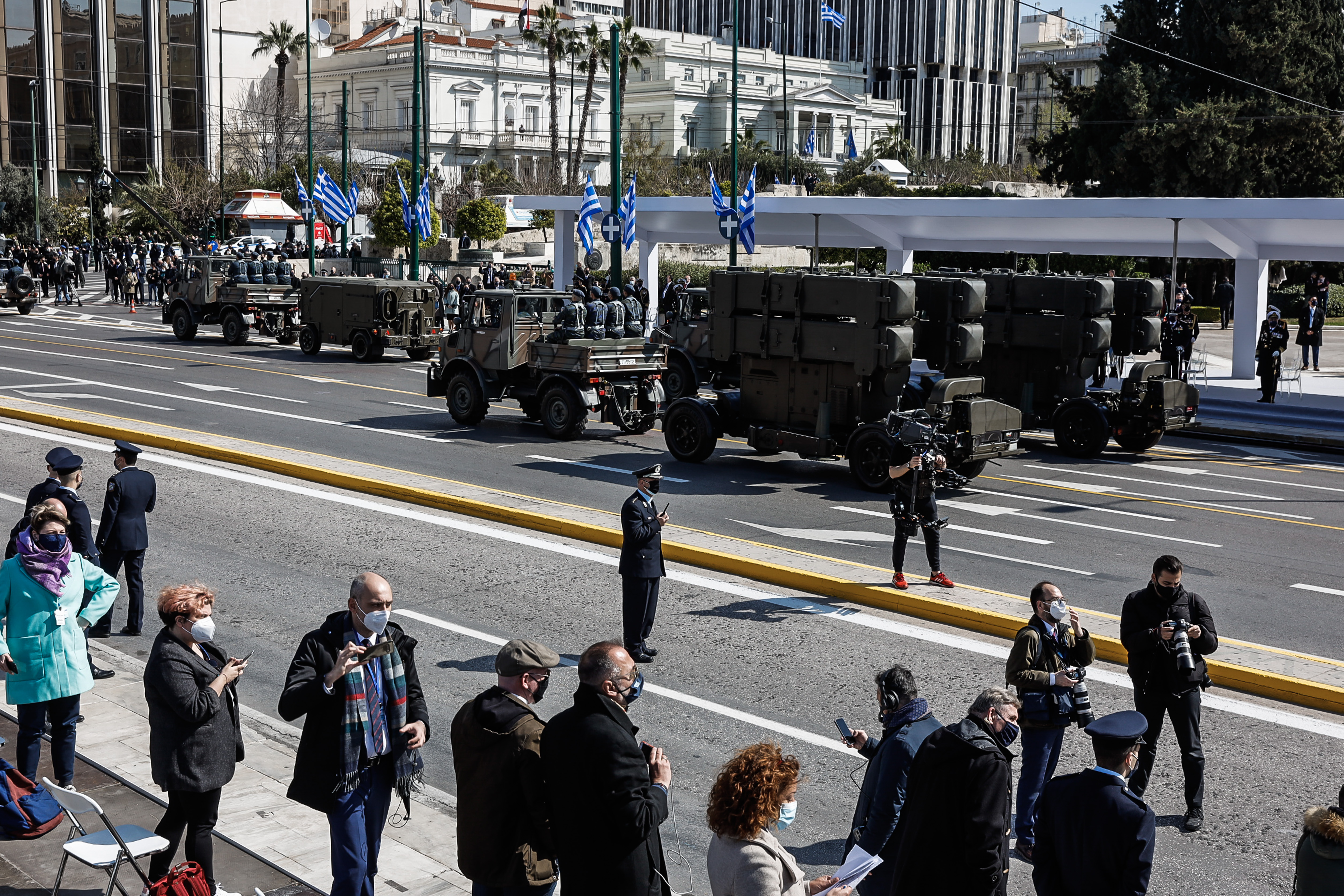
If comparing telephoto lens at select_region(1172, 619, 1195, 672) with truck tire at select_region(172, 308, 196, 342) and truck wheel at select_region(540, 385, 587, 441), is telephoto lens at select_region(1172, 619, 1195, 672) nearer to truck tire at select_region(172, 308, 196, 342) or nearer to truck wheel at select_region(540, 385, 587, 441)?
truck wheel at select_region(540, 385, 587, 441)

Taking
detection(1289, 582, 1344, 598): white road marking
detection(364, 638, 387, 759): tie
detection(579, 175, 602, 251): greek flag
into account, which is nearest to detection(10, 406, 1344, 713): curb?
detection(1289, 582, 1344, 598): white road marking

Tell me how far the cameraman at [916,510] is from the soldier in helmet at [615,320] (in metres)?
9.83

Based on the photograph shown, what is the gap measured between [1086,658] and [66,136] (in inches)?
3586

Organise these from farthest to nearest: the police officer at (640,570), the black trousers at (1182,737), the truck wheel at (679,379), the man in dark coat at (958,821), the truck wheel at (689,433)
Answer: the truck wheel at (679,379), the truck wheel at (689,433), the police officer at (640,570), the black trousers at (1182,737), the man in dark coat at (958,821)

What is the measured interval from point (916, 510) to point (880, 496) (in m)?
5.37

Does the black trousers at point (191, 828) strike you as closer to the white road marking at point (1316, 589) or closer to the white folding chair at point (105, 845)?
the white folding chair at point (105, 845)

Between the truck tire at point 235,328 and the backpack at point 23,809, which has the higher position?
the truck tire at point 235,328

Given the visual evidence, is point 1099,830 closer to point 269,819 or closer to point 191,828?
point 191,828

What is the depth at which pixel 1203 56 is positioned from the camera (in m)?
51.7

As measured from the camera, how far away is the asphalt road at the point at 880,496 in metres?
13.8

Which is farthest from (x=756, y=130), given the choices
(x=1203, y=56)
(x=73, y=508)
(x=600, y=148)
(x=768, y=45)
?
(x=73, y=508)

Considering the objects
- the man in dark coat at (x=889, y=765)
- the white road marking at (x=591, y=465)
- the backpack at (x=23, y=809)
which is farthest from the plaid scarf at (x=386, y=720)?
the white road marking at (x=591, y=465)

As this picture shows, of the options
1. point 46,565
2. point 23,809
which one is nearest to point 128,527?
point 46,565

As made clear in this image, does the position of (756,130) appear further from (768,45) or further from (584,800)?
(584,800)
